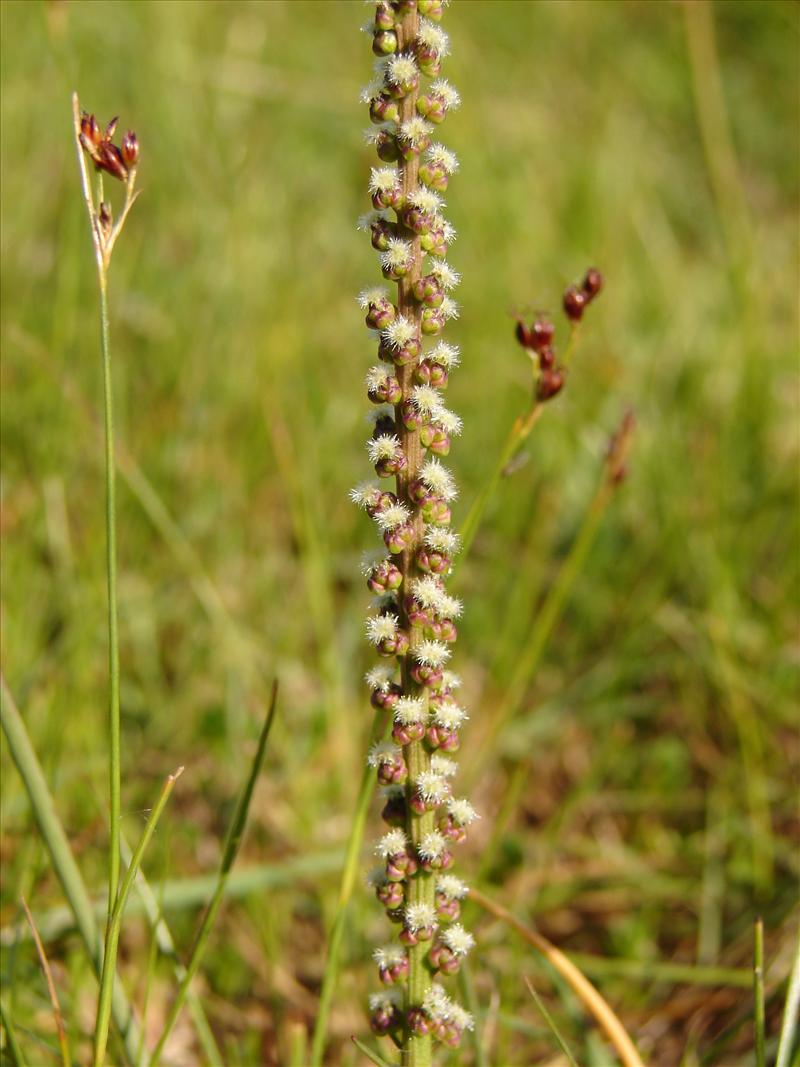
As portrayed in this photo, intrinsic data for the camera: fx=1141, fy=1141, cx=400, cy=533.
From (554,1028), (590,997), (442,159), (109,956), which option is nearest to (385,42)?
(442,159)

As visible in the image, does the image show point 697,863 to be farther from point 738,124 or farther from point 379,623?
point 738,124

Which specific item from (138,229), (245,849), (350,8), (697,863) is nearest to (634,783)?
(697,863)

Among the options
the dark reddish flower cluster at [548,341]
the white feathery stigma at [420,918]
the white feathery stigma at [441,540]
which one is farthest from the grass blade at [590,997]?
the dark reddish flower cluster at [548,341]

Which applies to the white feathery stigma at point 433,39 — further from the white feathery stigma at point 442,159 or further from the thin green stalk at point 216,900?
the thin green stalk at point 216,900

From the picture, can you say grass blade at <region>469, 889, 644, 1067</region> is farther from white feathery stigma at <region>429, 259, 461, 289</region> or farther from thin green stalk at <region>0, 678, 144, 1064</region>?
white feathery stigma at <region>429, 259, 461, 289</region>

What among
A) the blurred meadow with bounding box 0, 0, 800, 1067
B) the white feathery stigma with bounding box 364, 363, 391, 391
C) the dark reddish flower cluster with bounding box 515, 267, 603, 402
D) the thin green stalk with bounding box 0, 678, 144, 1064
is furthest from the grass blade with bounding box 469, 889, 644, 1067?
the white feathery stigma with bounding box 364, 363, 391, 391

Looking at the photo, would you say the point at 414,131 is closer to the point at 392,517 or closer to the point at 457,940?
the point at 392,517

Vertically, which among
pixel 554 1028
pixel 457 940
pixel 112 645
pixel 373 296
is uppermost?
pixel 373 296
